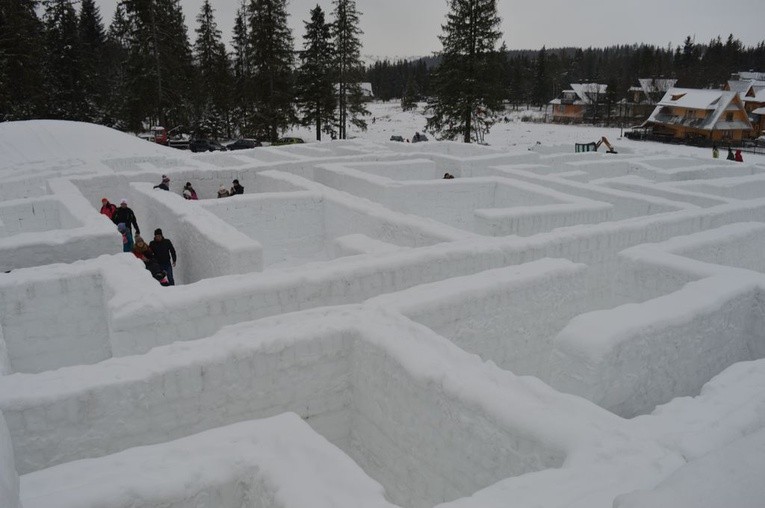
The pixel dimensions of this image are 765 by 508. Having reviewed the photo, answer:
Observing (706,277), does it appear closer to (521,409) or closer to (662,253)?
(662,253)

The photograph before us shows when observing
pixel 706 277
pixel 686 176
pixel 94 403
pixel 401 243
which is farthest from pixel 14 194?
pixel 686 176

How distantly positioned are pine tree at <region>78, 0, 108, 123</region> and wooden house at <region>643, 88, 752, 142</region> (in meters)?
41.4

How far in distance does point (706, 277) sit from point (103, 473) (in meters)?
5.81

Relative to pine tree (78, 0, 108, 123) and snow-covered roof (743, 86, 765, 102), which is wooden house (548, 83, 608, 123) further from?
pine tree (78, 0, 108, 123)

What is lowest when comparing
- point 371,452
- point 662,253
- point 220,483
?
point 371,452

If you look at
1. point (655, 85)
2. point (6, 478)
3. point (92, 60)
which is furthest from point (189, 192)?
point (655, 85)

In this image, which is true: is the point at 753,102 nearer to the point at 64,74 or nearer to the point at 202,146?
the point at 202,146

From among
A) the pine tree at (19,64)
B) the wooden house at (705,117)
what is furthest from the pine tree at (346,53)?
the wooden house at (705,117)

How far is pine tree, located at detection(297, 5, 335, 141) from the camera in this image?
34438mm

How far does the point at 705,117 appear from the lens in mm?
41000

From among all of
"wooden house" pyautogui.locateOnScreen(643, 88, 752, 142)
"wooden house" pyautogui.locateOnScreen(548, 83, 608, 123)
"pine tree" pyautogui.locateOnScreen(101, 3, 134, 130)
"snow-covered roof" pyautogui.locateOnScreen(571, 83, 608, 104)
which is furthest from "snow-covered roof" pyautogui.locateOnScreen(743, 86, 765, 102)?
"pine tree" pyautogui.locateOnScreen(101, 3, 134, 130)

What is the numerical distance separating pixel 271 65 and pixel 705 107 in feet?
102

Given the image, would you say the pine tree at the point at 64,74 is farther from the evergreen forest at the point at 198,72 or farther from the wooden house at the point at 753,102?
the wooden house at the point at 753,102

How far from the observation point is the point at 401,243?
27.2 feet
